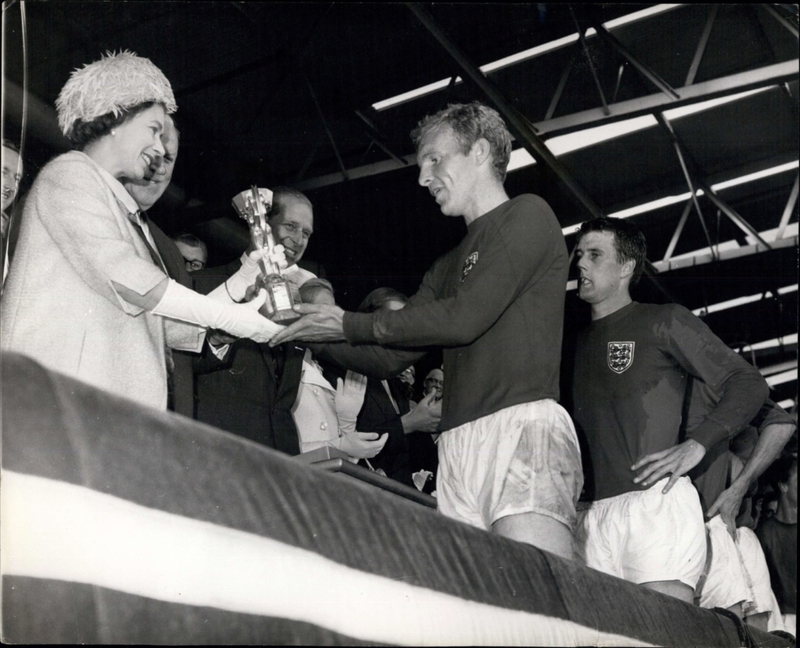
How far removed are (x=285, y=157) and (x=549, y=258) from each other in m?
3.36

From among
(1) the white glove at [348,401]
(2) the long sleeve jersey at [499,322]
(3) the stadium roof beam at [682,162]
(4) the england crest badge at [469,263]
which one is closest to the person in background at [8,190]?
(2) the long sleeve jersey at [499,322]

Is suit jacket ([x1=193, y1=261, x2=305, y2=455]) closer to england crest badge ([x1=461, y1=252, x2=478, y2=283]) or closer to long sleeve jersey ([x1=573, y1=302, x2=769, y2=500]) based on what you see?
england crest badge ([x1=461, y1=252, x2=478, y2=283])

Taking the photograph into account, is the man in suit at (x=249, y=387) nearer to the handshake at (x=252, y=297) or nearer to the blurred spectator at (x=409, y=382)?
the handshake at (x=252, y=297)

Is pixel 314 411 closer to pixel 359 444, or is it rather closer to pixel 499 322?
pixel 359 444

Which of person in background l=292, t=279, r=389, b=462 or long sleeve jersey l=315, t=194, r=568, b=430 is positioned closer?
long sleeve jersey l=315, t=194, r=568, b=430

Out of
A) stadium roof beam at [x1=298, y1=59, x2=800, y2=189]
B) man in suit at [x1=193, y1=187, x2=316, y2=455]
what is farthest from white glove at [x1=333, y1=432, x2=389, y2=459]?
stadium roof beam at [x1=298, y1=59, x2=800, y2=189]

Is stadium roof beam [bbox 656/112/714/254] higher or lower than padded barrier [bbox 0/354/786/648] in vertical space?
higher

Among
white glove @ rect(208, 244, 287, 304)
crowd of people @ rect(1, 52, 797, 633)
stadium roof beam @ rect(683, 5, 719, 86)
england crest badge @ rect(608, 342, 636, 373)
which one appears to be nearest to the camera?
crowd of people @ rect(1, 52, 797, 633)

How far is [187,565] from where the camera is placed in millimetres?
1221

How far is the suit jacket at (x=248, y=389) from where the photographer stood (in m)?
2.29

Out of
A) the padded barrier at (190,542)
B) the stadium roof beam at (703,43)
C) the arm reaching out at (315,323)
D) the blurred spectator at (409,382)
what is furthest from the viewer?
the stadium roof beam at (703,43)

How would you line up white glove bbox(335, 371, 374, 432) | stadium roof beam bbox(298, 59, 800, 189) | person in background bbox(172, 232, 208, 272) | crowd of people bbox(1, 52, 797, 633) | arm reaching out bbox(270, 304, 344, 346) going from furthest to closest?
stadium roof beam bbox(298, 59, 800, 189), person in background bbox(172, 232, 208, 272), white glove bbox(335, 371, 374, 432), arm reaching out bbox(270, 304, 344, 346), crowd of people bbox(1, 52, 797, 633)

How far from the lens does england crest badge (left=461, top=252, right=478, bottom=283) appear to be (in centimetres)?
205

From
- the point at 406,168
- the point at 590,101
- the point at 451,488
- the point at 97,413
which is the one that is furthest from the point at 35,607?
the point at 590,101
